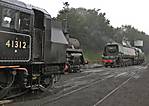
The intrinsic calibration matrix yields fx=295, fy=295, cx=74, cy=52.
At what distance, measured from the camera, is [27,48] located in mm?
11094

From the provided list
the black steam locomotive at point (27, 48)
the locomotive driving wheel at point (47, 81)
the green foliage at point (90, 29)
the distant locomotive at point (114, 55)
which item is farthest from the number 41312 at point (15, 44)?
the green foliage at point (90, 29)

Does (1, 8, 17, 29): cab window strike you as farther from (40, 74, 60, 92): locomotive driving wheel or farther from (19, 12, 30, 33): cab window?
(40, 74, 60, 92): locomotive driving wheel

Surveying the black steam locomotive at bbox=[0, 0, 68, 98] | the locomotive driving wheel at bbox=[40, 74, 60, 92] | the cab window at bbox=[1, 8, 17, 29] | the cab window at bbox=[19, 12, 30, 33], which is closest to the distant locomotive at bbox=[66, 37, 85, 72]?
the locomotive driving wheel at bbox=[40, 74, 60, 92]

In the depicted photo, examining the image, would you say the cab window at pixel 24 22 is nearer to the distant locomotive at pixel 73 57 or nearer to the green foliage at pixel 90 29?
the distant locomotive at pixel 73 57

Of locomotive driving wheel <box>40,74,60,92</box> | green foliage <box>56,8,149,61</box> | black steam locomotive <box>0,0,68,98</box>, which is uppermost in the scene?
green foliage <box>56,8,149,61</box>

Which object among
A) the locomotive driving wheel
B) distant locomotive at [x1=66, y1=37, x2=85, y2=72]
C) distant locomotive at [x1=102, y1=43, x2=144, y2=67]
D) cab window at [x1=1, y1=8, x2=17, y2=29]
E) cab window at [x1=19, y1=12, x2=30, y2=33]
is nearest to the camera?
cab window at [x1=1, y1=8, x2=17, y2=29]

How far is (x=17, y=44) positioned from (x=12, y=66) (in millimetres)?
820

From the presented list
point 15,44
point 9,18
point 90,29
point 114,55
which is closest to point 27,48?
point 15,44

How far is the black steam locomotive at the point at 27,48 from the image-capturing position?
32.9 ft

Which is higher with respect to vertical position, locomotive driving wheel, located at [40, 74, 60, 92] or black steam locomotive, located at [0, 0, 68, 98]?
black steam locomotive, located at [0, 0, 68, 98]

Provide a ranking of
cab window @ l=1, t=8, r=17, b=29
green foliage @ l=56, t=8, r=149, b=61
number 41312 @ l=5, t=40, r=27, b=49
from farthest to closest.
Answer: green foliage @ l=56, t=8, r=149, b=61, number 41312 @ l=5, t=40, r=27, b=49, cab window @ l=1, t=8, r=17, b=29

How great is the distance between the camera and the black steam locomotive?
32.9 ft

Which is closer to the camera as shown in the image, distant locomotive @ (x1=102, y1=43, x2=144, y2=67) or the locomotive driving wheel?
the locomotive driving wheel

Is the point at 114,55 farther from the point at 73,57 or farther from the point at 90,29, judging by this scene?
the point at 90,29
